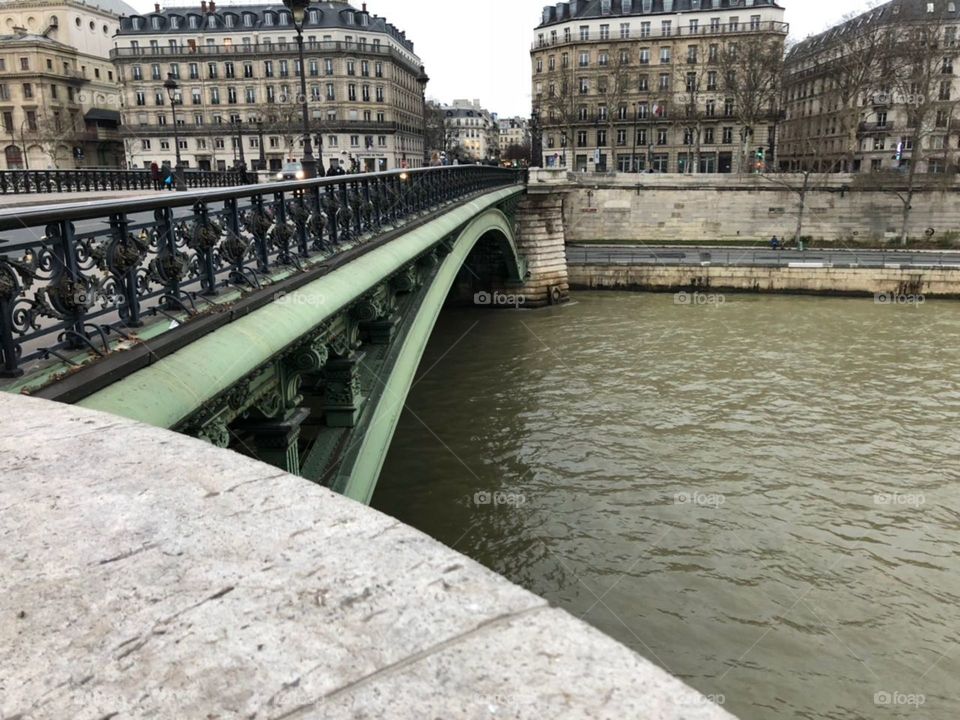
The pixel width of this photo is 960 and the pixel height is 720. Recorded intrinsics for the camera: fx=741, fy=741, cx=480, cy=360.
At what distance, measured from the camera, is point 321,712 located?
1380 millimetres

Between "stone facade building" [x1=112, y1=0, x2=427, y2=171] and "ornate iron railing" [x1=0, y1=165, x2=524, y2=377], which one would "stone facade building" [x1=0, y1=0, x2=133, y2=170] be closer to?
"stone facade building" [x1=112, y1=0, x2=427, y2=171]

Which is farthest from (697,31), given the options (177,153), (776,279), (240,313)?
(240,313)

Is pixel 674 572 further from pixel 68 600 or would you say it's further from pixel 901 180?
pixel 901 180

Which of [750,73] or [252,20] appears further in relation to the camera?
[252,20]

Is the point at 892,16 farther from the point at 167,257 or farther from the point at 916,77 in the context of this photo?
the point at 167,257

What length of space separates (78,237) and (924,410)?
18151mm

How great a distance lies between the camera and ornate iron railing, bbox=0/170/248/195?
2196 cm

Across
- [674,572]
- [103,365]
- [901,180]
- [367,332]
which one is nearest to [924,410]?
[674,572]

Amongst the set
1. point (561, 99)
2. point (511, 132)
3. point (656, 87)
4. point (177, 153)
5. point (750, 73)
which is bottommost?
point (177, 153)

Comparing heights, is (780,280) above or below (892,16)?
below

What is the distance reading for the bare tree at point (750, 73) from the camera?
166 ft

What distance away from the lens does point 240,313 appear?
5.04 meters

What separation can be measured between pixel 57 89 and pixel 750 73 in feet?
198

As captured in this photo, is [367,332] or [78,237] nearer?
[78,237]
